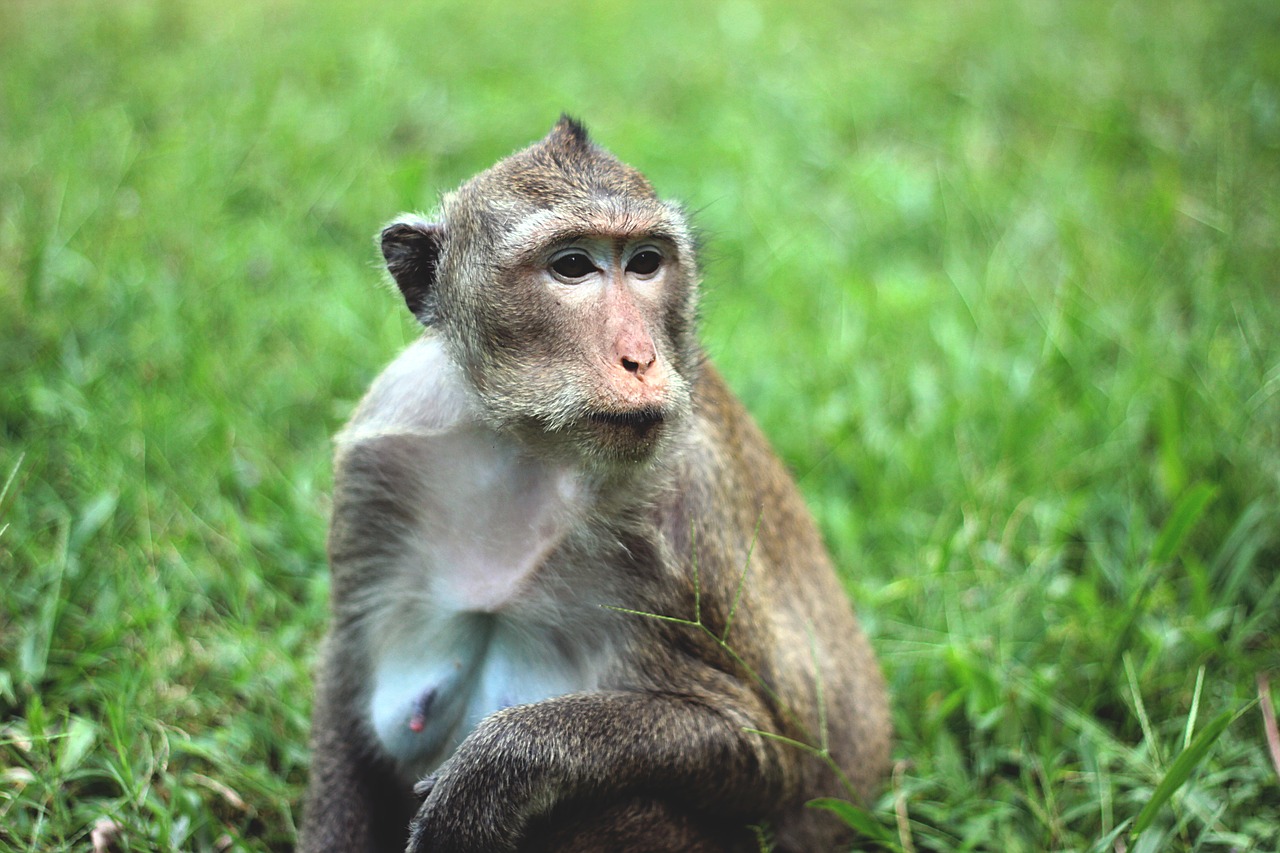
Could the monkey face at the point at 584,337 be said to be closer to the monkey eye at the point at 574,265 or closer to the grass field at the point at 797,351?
the monkey eye at the point at 574,265

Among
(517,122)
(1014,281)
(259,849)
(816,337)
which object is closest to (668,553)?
(259,849)

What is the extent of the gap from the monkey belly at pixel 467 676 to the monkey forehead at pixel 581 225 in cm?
93

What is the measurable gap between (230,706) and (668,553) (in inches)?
61.3

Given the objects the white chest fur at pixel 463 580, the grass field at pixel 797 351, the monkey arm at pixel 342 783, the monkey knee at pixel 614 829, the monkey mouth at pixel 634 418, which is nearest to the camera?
the monkey mouth at pixel 634 418

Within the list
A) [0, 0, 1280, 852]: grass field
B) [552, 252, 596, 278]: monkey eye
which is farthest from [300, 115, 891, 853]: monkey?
[0, 0, 1280, 852]: grass field

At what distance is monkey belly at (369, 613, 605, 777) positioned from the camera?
9.53 ft

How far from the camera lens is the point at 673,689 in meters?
2.86

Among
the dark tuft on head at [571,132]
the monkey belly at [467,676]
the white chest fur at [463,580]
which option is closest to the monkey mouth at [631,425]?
the white chest fur at [463,580]

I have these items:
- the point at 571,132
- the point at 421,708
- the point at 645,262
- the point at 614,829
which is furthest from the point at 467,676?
the point at 571,132

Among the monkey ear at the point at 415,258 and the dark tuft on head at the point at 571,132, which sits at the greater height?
the dark tuft on head at the point at 571,132

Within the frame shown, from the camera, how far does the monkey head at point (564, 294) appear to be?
251 centimetres

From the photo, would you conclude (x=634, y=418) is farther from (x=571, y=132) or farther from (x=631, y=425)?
(x=571, y=132)

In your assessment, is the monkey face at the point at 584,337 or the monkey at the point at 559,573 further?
the monkey at the point at 559,573

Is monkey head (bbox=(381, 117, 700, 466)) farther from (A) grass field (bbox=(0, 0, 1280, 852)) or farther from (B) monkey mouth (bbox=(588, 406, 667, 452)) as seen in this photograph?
(A) grass field (bbox=(0, 0, 1280, 852))
